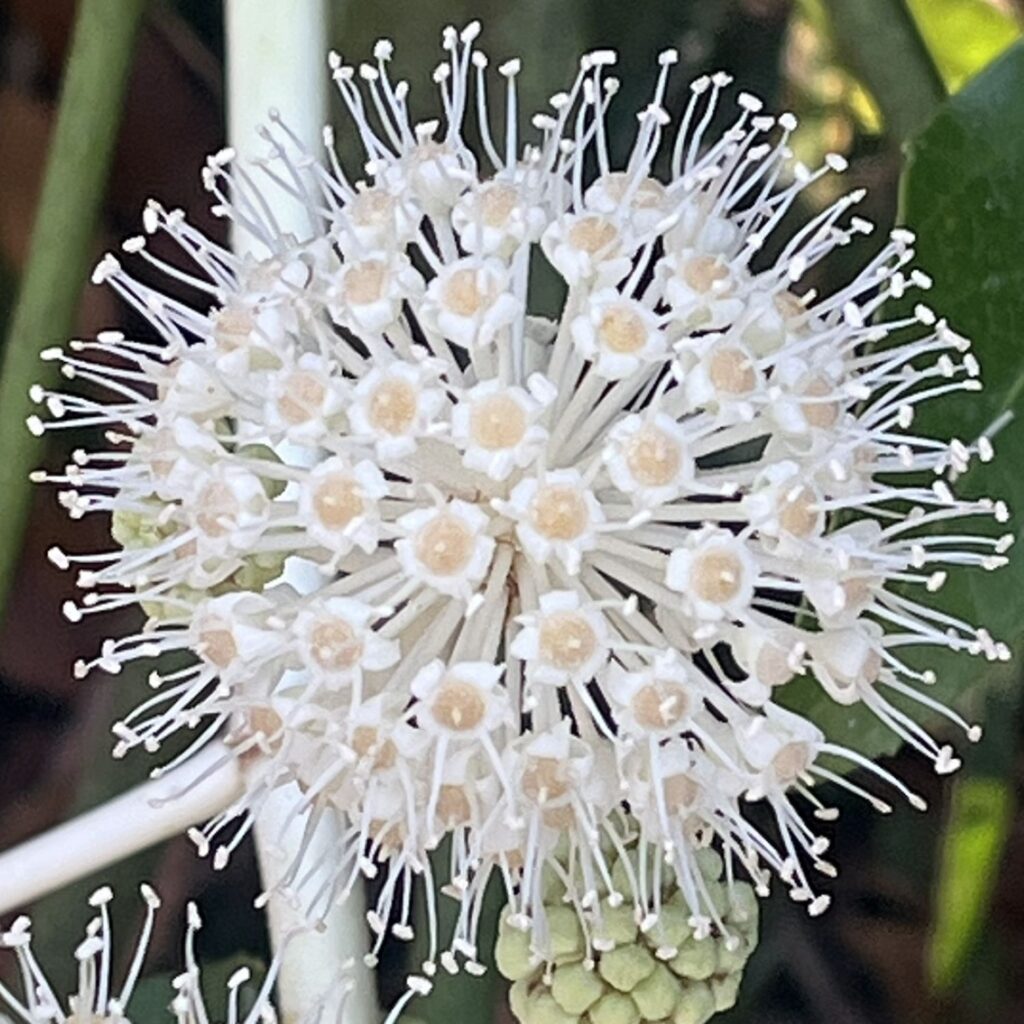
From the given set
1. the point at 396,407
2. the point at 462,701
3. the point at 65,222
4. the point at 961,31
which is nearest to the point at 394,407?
the point at 396,407

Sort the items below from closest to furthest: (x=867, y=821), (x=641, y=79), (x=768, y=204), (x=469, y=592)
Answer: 1. (x=469, y=592)
2. (x=768, y=204)
3. (x=641, y=79)
4. (x=867, y=821)

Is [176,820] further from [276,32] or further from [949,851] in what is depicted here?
[949,851]

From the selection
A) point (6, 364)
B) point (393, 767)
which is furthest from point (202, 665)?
point (6, 364)

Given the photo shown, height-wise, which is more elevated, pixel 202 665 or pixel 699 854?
pixel 202 665

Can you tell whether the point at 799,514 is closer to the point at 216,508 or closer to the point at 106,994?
the point at 216,508

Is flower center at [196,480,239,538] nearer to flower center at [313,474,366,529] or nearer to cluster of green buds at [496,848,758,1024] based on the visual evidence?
flower center at [313,474,366,529]

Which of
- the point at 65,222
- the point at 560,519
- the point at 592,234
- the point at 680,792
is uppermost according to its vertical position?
the point at 65,222

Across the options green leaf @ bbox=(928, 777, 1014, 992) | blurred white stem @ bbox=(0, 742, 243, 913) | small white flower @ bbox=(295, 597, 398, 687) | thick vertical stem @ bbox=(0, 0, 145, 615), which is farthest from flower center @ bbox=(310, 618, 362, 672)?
green leaf @ bbox=(928, 777, 1014, 992)
